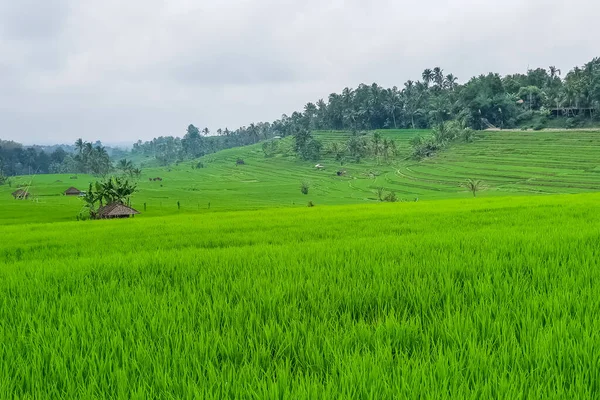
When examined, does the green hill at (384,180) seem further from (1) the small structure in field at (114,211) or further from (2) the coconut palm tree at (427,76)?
(2) the coconut palm tree at (427,76)

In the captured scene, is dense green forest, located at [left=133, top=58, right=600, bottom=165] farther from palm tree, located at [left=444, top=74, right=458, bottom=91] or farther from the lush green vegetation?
the lush green vegetation

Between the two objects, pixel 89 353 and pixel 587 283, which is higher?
pixel 89 353

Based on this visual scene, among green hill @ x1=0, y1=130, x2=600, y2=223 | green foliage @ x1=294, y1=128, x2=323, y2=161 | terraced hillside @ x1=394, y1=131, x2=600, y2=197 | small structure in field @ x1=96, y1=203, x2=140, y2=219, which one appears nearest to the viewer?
small structure in field @ x1=96, y1=203, x2=140, y2=219

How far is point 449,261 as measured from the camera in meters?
4.32

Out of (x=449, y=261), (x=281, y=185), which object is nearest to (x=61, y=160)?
(x=281, y=185)

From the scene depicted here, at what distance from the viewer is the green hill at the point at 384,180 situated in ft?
193

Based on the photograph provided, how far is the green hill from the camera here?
5897 cm

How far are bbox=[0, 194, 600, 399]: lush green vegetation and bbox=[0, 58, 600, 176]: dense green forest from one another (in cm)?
10090

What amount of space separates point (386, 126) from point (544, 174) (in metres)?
74.1

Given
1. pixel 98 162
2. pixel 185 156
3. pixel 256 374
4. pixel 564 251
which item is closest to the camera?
pixel 256 374

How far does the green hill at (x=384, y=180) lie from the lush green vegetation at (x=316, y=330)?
142 ft

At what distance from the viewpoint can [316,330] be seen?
2.43 metres

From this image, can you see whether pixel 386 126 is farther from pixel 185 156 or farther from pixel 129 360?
pixel 129 360

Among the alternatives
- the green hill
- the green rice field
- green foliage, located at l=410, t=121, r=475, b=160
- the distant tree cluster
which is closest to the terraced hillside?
the green hill
